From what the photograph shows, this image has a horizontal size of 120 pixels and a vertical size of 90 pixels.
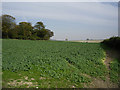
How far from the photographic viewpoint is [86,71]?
767 cm

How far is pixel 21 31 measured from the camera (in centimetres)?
4922

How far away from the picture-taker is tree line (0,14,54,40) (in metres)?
40.1

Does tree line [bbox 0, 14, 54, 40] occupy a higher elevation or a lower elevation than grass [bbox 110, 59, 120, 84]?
higher

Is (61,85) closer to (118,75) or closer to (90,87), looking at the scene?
(90,87)

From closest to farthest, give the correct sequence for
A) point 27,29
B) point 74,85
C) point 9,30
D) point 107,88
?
point 74,85 < point 107,88 < point 9,30 < point 27,29

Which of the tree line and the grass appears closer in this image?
the grass

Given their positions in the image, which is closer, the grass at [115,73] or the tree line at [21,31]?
the grass at [115,73]

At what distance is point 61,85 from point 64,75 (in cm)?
116

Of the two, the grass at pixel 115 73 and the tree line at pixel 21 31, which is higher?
the tree line at pixel 21 31

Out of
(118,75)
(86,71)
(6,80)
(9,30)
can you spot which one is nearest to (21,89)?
(6,80)

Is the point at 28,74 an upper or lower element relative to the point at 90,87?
upper

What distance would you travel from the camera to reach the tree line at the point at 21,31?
4009cm

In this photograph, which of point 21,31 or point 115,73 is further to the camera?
point 21,31

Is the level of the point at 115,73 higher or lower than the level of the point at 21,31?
lower
